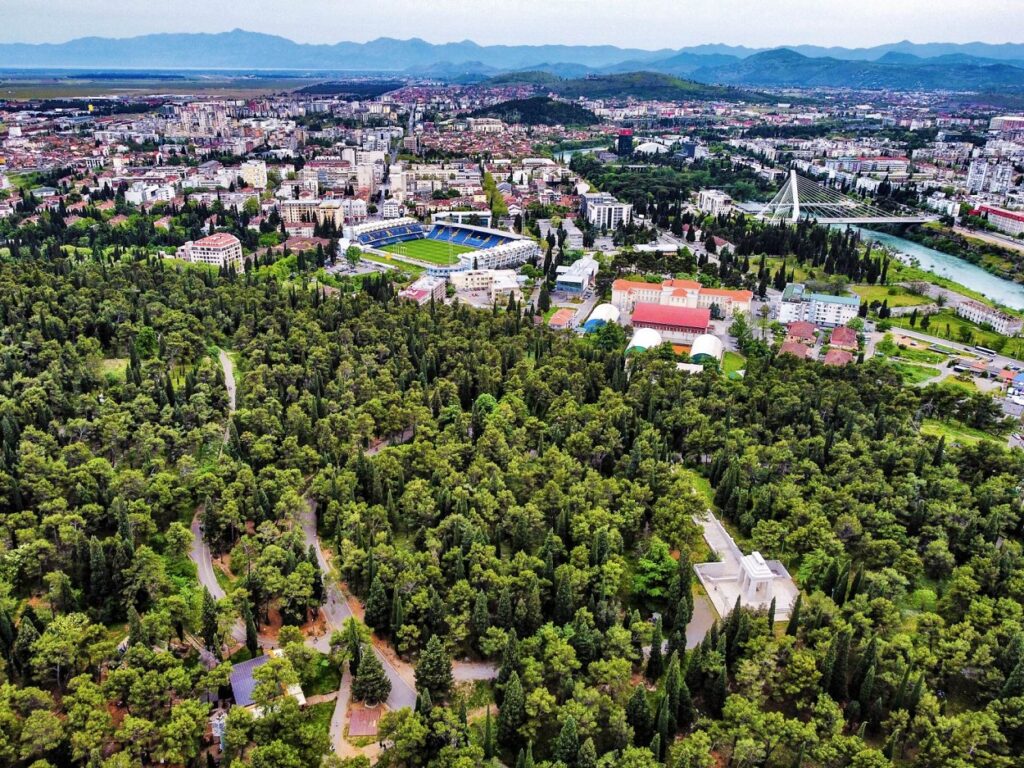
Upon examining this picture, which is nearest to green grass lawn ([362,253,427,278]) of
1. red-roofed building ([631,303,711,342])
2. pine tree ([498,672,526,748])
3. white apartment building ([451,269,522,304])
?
white apartment building ([451,269,522,304])

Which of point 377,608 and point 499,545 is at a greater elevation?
point 499,545

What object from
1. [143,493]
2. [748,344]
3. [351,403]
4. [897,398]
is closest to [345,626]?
[143,493]

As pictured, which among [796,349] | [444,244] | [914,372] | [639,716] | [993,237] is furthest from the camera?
[993,237]

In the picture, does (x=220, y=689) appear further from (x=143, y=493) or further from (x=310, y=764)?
(x=143, y=493)

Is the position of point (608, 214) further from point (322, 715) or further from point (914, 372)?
point (322, 715)

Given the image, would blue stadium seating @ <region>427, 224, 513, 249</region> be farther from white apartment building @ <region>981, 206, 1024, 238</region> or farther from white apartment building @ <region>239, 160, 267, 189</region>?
white apartment building @ <region>981, 206, 1024, 238</region>

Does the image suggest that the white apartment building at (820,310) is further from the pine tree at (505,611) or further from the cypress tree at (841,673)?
the pine tree at (505,611)

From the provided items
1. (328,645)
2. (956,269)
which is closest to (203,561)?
(328,645)
